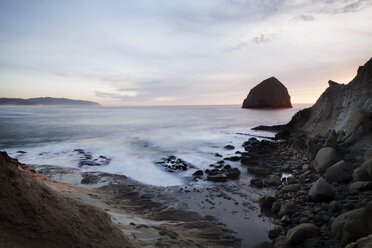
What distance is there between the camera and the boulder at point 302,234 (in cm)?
575

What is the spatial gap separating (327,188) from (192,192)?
5571 millimetres

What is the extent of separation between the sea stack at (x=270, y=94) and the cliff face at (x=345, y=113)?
8346 centimetres

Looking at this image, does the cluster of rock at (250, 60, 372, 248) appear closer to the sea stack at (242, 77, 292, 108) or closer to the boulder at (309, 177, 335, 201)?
the boulder at (309, 177, 335, 201)

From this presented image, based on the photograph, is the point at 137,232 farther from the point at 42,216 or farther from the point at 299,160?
the point at 299,160

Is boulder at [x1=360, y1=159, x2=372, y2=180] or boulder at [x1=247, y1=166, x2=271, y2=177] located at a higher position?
boulder at [x1=360, y1=159, x2=372, y2=180]

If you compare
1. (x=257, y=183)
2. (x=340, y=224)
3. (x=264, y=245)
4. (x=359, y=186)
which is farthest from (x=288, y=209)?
(x=257, y=183)

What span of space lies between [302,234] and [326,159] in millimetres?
5969

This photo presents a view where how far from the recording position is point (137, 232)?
19.3 ft

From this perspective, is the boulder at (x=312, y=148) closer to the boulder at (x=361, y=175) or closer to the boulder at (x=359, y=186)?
the boulder at (x=361, y=175)

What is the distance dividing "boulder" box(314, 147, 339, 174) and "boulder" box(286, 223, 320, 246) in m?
5.19

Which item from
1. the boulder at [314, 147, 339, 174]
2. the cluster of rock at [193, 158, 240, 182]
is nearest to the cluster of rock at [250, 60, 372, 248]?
the boulder at [314, 147, 339, 174]

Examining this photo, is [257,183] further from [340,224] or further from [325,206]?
[340,224]

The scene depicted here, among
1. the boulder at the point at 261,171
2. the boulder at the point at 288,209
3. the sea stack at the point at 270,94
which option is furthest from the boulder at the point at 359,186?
the sea stack at the point at 270,94

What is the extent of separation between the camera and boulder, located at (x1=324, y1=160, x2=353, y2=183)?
8.38 m
